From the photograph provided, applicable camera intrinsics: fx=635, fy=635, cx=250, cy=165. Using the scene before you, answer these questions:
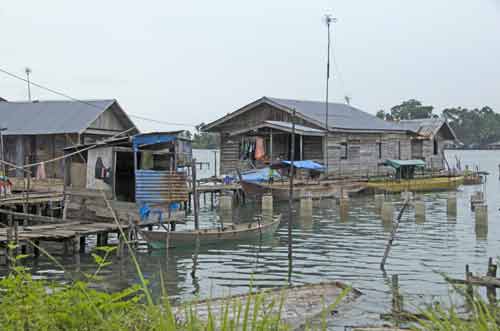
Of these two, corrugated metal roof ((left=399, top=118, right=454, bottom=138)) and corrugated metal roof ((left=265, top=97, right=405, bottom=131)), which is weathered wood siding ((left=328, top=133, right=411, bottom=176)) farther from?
corrugated metal roof ((left=399, top=118, right=454, bottom=138))

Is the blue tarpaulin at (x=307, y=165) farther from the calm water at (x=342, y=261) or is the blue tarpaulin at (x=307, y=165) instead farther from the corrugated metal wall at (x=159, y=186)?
the corrugated metal wall at (x=159, y=186)

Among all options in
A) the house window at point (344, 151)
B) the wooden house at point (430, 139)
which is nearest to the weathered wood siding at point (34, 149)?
the house window at point (344, 151)

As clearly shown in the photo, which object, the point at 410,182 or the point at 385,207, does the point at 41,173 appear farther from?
the point at 410,182

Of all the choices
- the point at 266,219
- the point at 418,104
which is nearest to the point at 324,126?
the point at 266,219

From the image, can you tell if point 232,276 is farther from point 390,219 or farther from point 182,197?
point 390,219

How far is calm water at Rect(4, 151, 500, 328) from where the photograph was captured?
1383 cm

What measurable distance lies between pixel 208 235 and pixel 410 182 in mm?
23636

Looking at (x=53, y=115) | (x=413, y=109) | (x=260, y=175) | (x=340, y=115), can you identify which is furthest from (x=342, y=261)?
(x=413, y=109)

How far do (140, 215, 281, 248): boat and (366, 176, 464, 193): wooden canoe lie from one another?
672 inches

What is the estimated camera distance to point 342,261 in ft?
56.9

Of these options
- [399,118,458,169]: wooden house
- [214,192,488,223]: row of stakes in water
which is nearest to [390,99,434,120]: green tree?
[399,118,458,169]: wooden house

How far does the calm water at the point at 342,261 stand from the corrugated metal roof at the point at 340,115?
1301 centimetres

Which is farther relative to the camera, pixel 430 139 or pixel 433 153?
pixel 433 153

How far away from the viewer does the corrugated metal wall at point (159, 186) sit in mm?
18062
